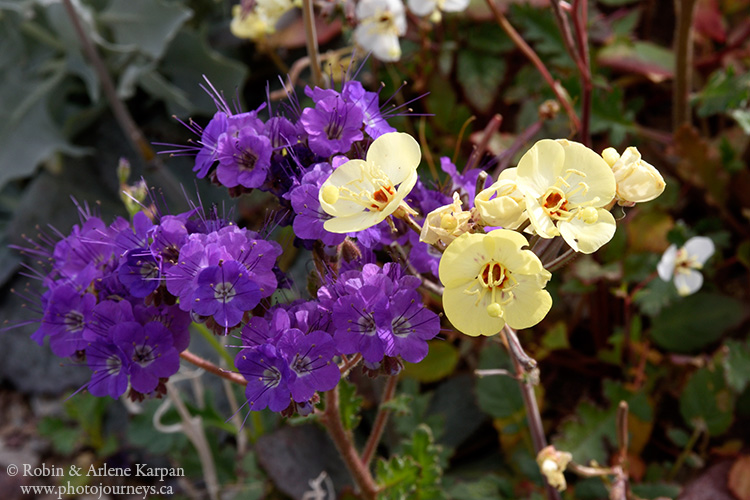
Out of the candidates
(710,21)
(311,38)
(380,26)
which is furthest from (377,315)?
(710,21)

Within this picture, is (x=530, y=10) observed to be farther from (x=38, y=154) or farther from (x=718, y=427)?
(x=38, y=154)

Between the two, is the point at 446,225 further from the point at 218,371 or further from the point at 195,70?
the point at 195,70

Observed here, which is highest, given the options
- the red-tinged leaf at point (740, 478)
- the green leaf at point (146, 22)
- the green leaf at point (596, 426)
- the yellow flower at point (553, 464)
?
the green leaf at point (146, 22)

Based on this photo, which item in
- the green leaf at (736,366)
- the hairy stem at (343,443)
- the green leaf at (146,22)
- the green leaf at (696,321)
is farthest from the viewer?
the green leaf at (146,22)

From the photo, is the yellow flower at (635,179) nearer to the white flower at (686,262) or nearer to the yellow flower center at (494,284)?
the yellow flower center at (494,284)

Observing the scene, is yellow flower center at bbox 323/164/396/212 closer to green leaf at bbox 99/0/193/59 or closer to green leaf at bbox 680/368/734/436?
green leaf at bbox 680/368/734/436

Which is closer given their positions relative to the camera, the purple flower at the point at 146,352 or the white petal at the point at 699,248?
the purple flower at the point at 146,352

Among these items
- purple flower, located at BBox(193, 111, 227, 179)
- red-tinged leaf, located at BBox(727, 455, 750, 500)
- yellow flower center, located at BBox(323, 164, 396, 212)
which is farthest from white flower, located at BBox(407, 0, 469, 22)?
red-tinged leaf, located at BBox(727, 455, 750, 500)

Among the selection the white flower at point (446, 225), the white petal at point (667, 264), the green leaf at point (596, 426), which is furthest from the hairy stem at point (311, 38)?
the green leaf at point (596, 426)
